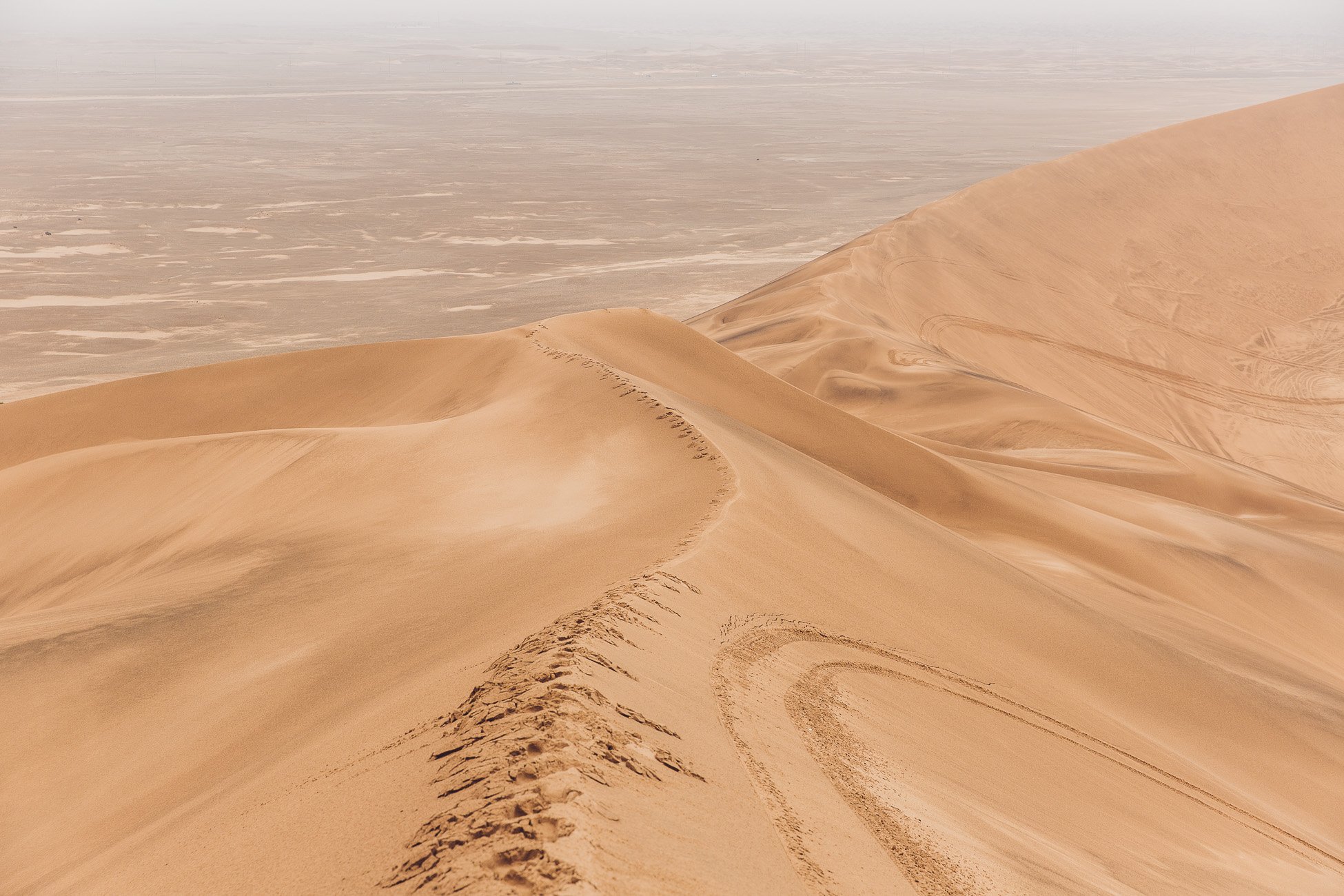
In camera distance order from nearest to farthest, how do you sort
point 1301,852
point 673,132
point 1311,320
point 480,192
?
point 1301,852 → point 1311,320 → point 480,192 → point 673,132

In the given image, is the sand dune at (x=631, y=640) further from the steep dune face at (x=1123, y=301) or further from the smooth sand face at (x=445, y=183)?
the smooth sand face at (x=445, y=183)

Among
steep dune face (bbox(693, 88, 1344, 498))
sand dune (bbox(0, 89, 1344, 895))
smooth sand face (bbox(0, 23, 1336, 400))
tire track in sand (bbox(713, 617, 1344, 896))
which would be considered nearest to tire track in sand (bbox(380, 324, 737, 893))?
sand dune (bbox(0, 89, 1344, 895))

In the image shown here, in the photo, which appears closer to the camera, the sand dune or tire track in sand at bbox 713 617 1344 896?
the sand dune

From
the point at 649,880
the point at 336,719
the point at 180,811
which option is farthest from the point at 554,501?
the point at 649,880

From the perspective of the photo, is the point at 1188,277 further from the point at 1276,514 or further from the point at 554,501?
the point at 554,501

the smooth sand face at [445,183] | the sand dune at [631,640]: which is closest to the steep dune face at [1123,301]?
the sand dune at [631,640]

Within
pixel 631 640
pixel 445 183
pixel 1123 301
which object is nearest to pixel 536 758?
pixel 631 640

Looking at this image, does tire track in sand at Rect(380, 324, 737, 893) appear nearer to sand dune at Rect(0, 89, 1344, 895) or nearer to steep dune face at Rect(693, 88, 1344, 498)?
sand dune at Rect(0, 89, 1344, 895)
